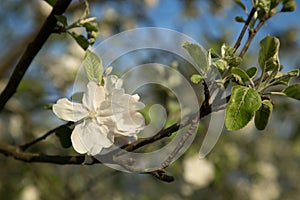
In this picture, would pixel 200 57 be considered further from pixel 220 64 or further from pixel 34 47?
pixel 34 47

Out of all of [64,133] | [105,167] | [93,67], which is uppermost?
[93,67]

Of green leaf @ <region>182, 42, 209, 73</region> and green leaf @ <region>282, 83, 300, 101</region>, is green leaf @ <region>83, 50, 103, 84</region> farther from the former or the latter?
green leaf @ <region>282, 83, 300, 101</region>

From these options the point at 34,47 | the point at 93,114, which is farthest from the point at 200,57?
the point at 34,47

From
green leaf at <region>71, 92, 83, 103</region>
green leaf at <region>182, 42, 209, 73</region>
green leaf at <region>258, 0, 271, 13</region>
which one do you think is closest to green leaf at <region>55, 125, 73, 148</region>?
green leaf at <region>71, 92, 83, 103</region>

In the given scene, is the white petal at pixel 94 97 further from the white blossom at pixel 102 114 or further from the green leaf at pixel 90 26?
the green leaf at pixel 90 26

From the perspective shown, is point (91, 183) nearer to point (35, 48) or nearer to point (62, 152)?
point (62, 152)

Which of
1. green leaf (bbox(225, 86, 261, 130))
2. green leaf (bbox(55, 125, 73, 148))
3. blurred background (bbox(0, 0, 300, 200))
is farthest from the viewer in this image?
blurred background (bbox(0, 0, 300, 200))

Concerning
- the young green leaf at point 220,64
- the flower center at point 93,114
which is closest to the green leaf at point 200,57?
the young green leaf at point 220,64
